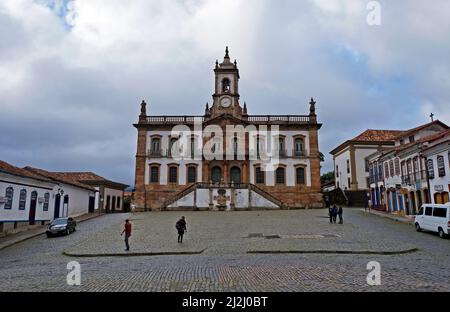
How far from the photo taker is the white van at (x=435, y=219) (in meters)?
17.5

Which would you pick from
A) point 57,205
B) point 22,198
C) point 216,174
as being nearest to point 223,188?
point 216,174

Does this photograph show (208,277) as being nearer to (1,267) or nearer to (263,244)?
(263,244)

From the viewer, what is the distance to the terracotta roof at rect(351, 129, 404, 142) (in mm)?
48097

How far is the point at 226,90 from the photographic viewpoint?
4444cm

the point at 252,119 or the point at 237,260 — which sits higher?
the point at 252,119

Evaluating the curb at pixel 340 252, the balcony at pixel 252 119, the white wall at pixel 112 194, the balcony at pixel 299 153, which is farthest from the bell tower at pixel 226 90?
the curb at pixel 340 252

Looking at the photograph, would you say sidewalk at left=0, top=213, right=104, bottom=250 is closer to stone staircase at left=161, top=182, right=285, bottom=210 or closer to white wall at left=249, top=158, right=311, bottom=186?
stone staircase at left=161, top=182, right=285, bottom=210

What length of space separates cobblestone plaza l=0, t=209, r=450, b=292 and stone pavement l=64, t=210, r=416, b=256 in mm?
44

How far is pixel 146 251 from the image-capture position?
1462cm

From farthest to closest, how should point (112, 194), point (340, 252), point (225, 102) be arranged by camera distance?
point (112, 194) < point (225, 102) < point (340, 252)

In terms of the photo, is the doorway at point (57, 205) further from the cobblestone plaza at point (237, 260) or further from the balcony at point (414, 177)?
the balcony at point (414, 177)

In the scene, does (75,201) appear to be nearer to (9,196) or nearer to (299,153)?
(9,196)

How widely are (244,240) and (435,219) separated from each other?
10.4 metres

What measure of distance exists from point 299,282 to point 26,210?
23203mm
